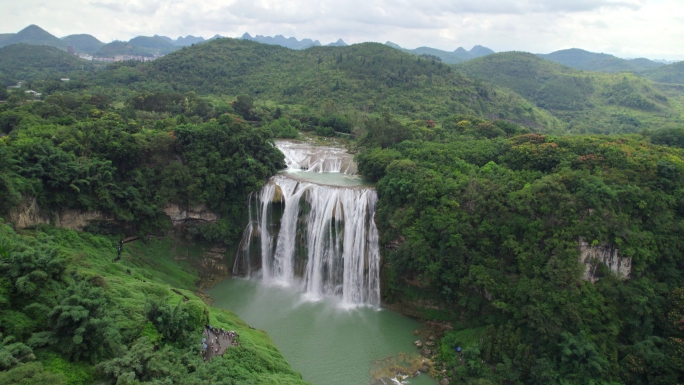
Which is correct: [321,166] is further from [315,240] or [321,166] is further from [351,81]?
[351,81]

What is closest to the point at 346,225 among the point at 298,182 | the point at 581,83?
the point at 298,182

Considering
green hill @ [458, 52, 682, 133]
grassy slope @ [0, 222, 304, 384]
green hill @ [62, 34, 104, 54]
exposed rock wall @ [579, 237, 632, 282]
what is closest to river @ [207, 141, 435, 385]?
grassy slope @ [0, 222, 304, 384]

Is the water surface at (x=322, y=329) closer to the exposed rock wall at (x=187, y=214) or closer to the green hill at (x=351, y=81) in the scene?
the exposed rock wall at (x=187, y=214)

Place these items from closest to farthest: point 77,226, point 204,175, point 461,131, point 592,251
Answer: point 592,251
point 77,226
point 204,175
point 461,131

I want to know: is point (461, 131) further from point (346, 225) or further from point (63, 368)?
point (63, 368)

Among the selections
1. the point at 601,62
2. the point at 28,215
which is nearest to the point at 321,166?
the point at 28,215

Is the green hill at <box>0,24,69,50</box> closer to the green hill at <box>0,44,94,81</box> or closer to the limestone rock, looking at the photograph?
the green hill at <box>0,44,94,81</box>
